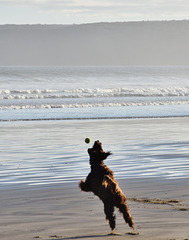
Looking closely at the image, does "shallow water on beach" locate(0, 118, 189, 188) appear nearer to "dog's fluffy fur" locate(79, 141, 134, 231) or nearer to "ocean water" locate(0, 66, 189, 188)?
"ocean water" locate(0, 66, 189, 188)

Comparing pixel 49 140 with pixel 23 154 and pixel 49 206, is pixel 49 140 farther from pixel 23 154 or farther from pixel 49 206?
pixel 49 206

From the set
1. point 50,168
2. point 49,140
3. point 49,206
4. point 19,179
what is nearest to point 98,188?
point 49,206

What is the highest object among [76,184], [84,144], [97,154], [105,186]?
[84,144]

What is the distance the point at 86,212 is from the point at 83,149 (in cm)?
787

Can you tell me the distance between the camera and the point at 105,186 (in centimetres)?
789

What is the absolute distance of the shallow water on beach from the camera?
13.0 metres

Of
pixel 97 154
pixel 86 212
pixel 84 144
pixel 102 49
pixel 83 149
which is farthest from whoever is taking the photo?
pixel 102 49

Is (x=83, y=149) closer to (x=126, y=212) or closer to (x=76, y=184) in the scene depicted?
(x=76, y=184)

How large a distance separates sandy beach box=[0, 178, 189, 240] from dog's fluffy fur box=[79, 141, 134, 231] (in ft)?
0.91

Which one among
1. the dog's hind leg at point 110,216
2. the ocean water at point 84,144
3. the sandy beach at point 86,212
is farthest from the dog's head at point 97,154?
the ocean water at point 84,144

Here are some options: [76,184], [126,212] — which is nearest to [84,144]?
[76,184]

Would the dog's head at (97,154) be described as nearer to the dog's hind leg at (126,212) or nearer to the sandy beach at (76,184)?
the dog's hind leg at (126,212)

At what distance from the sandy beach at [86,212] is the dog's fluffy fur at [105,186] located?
0.91 ft

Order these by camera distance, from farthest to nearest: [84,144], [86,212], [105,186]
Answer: [84,144] → [86,212] → [105,186]
